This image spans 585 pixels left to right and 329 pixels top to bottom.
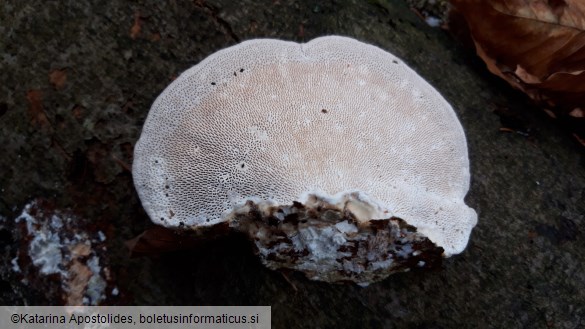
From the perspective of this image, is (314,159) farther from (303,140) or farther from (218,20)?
(218,20)

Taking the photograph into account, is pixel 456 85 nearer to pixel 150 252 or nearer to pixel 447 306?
pixel 447 306

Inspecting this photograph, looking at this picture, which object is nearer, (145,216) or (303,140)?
(303,140)

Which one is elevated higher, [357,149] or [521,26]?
[521,26]

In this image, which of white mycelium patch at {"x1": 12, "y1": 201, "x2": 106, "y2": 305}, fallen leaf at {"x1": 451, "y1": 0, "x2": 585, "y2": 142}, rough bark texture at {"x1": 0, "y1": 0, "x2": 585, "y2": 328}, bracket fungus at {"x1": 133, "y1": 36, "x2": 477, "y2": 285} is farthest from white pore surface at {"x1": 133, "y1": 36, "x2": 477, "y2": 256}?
fallen leaf at {"x1": 451, "y1": 0, "x2": 585, "y2": 142}

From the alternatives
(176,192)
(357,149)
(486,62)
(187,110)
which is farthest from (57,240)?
(486,62)

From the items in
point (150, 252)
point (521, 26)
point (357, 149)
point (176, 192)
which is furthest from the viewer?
point (521, 26)

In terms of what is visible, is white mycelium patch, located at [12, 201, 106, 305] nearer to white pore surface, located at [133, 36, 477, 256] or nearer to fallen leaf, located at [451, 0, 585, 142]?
white pore surface, located at [133, 36, 477, 256]

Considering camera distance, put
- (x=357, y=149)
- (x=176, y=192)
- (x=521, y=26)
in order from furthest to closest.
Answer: (x=521, y=26) < (x=176, y=192) < (x=357, y=149)

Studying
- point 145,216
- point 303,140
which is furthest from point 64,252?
point 303,140
